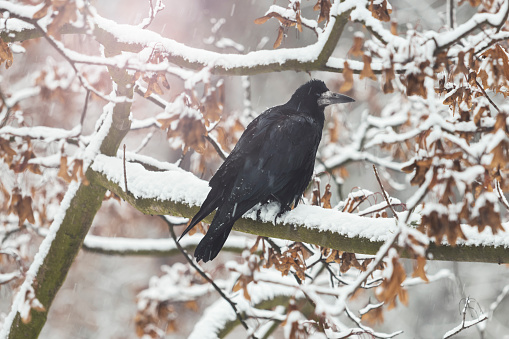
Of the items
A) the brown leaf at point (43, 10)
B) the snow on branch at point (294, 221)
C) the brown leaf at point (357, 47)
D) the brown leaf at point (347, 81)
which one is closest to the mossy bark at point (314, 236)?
the snow on branch at point (294, 221)

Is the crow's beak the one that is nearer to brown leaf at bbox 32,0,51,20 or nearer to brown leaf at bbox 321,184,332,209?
brown leaf at bbox 321,184,332,209

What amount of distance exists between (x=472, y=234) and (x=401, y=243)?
83 centimetres

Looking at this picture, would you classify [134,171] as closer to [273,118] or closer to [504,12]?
[273,118]

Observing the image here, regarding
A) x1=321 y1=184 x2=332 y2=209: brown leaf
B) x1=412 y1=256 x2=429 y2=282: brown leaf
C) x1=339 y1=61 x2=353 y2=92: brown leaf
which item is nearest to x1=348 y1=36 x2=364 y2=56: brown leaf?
x1=339 y1=61 x2=353 y2=92: brown leaf

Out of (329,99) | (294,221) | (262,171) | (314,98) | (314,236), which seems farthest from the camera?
(314,98)

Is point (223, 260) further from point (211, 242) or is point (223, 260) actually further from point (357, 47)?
point (357, 47)

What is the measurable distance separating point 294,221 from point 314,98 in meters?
1.86

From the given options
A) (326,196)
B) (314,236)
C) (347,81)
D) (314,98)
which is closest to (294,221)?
Result: (314,236)

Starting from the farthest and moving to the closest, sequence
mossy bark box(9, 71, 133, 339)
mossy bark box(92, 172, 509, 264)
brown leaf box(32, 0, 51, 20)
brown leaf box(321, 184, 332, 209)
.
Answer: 1. mossy bark box(9, 71, 133, 339)
2. brown leaf box(321, 184, 332, 209)
3. mossy bark box(92, 172, 509, 264)
4. brown leaf box(32, 0, 51, 20)

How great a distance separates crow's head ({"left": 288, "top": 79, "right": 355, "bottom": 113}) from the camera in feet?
14.8

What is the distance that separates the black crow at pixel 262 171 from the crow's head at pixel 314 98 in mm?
267

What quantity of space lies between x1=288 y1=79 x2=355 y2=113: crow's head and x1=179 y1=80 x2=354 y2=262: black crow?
10.5 inches

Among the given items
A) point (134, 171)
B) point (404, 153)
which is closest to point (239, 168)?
point (134, 171)

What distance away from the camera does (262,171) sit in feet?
11.8
